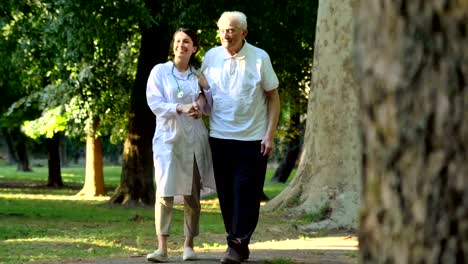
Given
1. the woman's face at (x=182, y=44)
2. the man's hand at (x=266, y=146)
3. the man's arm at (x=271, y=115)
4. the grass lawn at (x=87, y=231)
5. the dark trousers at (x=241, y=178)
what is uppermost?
the woman's face at (x=182, y=44)

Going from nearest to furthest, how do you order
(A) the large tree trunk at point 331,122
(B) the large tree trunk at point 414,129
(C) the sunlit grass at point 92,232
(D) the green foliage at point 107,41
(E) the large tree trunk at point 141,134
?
(B) the large tree trunk at point 414,129, (C) the sunlit grass at point 92,232, (A) the large tree trunk at point 331,122, (D) the green foliage at point 107,41, (E) the large tree trunk at point 141,134

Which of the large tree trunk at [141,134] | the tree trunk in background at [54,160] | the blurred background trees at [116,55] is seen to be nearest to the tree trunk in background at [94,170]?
the blurred background trees at [116,55]

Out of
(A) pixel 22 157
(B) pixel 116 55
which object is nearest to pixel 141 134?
(B) pixel 116 55

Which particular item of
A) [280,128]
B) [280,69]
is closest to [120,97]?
[280,69]

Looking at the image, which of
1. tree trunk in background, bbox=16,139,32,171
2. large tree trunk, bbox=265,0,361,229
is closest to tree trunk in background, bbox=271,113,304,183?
tree trunk in background, bbox=16,139,32,171

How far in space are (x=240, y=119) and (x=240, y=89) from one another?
0.81ft

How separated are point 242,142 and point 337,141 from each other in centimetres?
837

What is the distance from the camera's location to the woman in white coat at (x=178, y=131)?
8.78 meters

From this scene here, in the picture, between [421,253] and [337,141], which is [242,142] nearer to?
[421,253]

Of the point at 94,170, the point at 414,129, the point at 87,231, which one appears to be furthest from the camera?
the point at 94,170

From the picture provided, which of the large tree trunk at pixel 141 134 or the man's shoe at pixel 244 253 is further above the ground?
the large tree trunk at pixel 141 134

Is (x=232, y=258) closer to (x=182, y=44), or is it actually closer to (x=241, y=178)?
(x=241, y=178)

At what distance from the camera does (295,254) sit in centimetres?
1026

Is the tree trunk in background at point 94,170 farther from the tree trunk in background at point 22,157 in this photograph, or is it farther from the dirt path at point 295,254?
the tree trunk in background at point 22,157
